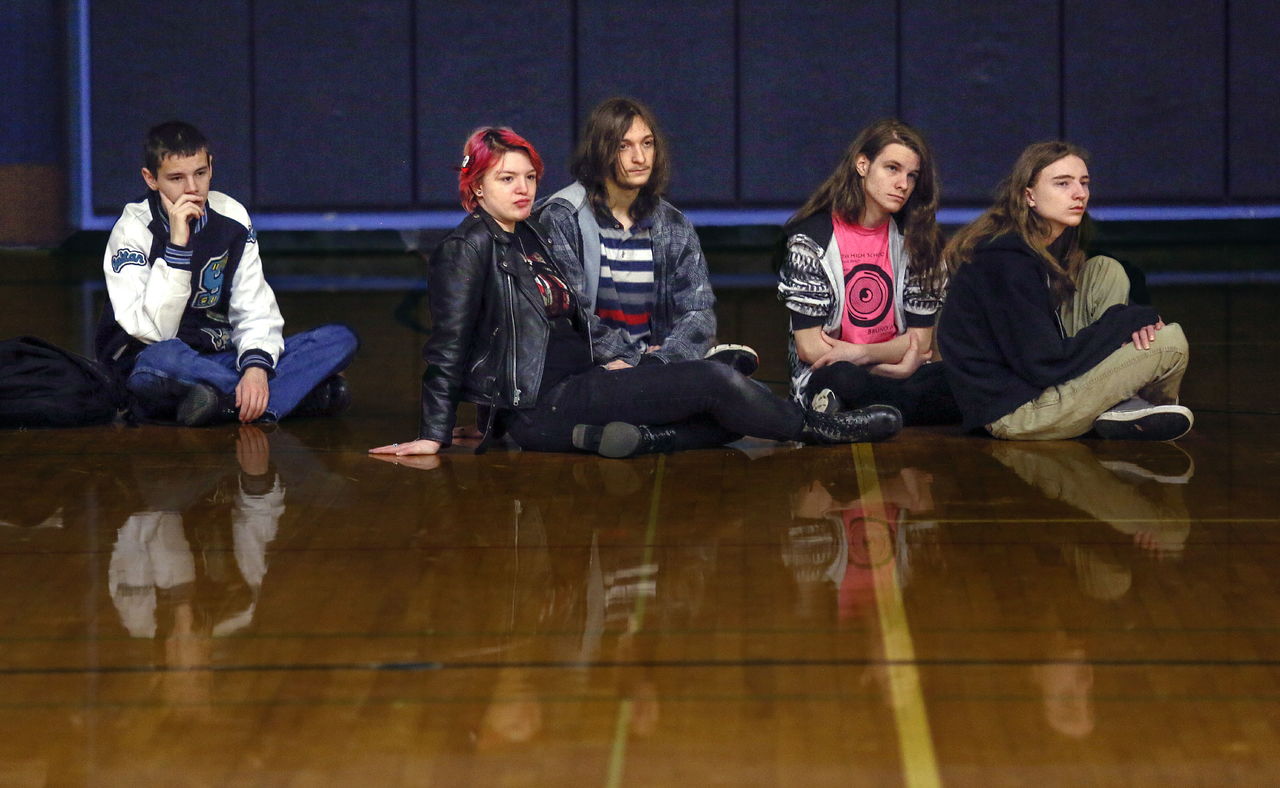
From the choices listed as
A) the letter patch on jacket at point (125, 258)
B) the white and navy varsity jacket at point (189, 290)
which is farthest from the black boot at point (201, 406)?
the letter patch on jacket at point (125, 258)

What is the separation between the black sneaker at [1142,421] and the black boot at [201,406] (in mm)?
2360

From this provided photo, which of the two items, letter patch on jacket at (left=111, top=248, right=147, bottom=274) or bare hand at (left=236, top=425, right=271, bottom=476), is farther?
letter patch on jacket at (left=111, top=248, right=147, bottom=274)

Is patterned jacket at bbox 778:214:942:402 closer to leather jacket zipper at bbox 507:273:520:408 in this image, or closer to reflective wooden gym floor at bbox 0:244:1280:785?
reflective wooden gym floor at bbox 0:244:1280:785

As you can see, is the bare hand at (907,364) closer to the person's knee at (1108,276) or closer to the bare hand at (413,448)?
the person's knee at (1108,276)

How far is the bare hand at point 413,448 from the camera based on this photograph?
155 inches

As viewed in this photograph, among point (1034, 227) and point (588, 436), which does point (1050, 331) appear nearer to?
point (1034, 227)

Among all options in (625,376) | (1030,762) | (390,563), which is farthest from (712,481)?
(1030,762)

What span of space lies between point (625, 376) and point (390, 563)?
1.21m

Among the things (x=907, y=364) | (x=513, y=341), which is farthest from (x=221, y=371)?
(x=907, y=364)

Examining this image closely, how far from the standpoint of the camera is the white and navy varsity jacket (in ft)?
14.8

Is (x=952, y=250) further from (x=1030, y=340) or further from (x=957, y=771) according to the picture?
(x=957, y=771)

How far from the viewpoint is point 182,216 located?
176 inches

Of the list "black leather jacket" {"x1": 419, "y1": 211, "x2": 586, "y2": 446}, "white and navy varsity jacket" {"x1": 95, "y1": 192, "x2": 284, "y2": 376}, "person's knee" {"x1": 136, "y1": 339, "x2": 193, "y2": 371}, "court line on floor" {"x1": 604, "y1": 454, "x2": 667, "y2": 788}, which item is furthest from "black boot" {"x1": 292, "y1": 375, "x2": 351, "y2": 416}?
"court line on floor" {"x1": 604, "y1": 454, "x2": 667, "y2": 788}

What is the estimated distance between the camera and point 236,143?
11.4 metres
